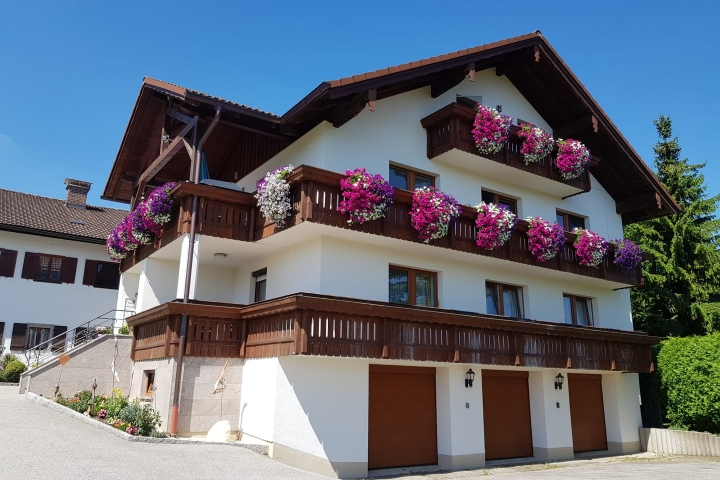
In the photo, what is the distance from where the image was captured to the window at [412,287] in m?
15.8

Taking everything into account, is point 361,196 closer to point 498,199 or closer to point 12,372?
point 498,199

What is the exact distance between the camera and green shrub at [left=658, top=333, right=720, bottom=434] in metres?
18.1

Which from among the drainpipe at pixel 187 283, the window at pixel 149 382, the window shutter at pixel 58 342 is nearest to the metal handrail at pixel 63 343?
the window shutter at pixel 58 342

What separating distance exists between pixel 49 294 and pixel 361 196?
837 inches

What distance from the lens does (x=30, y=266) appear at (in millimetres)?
28062

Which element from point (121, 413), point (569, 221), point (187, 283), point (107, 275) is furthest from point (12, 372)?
point (569, 221)

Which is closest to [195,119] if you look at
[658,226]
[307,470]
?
[307,470]

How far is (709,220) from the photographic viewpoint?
2655cm

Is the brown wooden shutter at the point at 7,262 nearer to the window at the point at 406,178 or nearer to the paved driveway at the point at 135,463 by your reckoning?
the paved driveway at the point at 135,463

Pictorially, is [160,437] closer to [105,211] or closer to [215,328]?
[215,328]

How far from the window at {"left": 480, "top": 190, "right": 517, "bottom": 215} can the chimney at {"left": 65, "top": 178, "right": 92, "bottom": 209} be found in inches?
982

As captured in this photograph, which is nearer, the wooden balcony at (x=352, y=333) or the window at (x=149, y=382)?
the wooden balcony at (x=352, y=333)

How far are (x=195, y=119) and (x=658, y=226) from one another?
21051mm

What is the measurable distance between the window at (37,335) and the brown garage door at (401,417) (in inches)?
776
